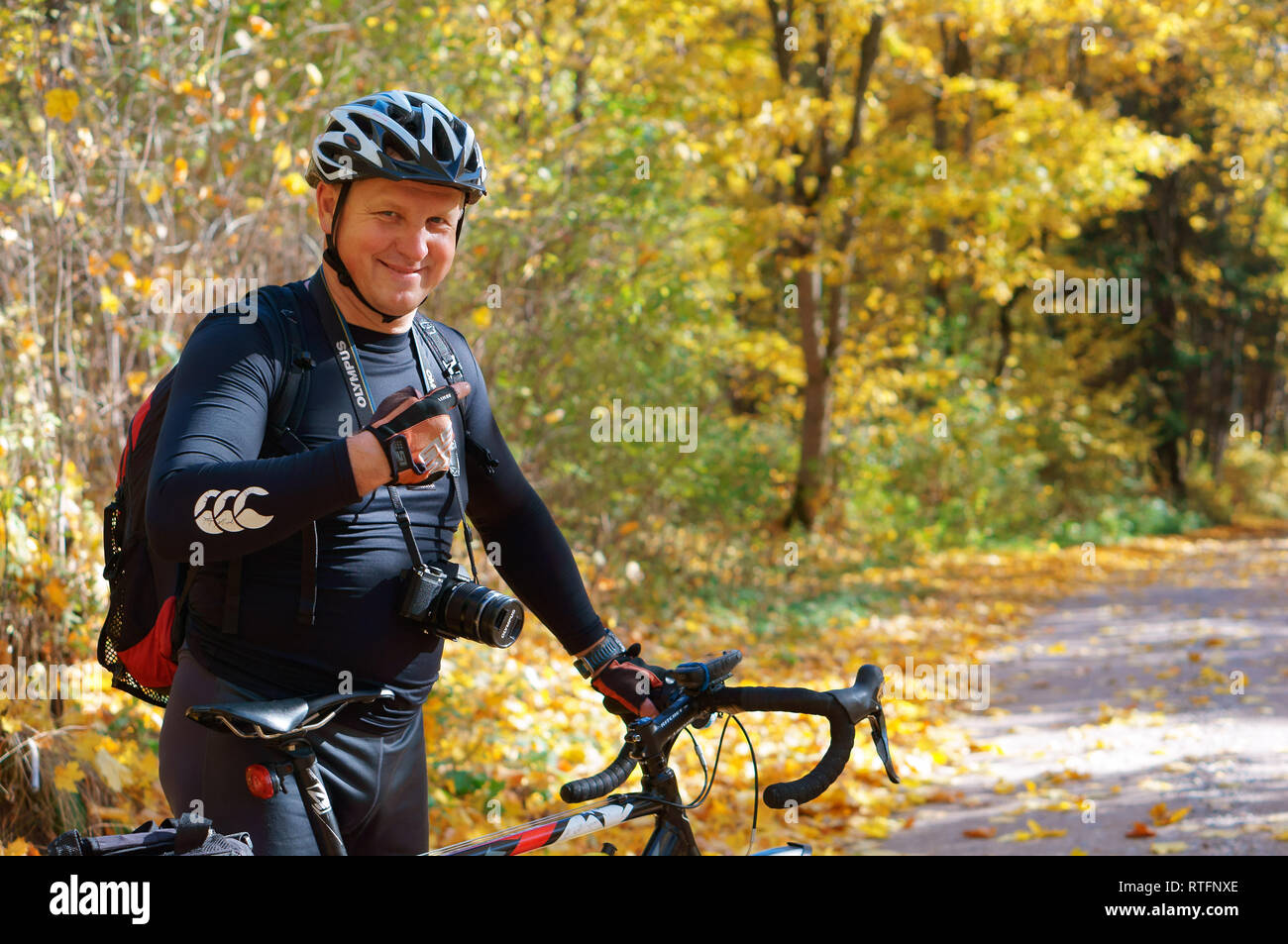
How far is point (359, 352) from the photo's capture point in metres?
2.31

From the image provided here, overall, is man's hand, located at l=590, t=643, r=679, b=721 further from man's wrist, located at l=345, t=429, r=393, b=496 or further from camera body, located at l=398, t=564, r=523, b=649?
man's wrist, located at l=345, t=429, r=393, b=496

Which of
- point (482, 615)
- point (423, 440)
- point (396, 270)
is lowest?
point (482, 615)

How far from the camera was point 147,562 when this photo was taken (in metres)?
2.28

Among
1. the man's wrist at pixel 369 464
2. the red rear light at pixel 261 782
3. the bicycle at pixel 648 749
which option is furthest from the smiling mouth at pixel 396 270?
the red rear light at pixel 261 782

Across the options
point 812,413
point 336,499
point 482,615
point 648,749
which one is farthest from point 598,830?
point 812,413

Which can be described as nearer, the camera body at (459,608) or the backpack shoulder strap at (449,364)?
the camera body at (459,608)

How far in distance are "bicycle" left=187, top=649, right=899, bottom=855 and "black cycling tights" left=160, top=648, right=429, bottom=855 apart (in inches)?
1.3

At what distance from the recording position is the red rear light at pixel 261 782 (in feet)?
6.89

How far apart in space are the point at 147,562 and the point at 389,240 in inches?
29.1

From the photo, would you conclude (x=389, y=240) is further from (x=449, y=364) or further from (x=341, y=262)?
(x=449, y=364)

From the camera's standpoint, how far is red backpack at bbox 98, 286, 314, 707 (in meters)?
2.16

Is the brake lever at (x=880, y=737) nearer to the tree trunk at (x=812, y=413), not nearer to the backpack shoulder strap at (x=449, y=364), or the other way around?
the backpack shoulder strap at (x=449, y=364)

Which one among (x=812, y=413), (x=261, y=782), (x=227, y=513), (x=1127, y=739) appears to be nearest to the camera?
(x=227, y=513)

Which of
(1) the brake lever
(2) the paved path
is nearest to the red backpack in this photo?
(1) the brake lever
